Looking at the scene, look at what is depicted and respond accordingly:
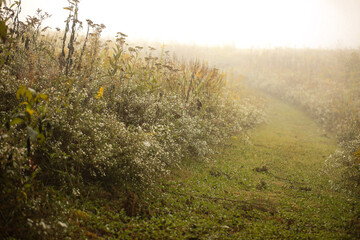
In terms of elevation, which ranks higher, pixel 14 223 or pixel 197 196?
pixel 14 223

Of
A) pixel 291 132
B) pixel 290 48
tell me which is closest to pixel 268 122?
pixel 291 132

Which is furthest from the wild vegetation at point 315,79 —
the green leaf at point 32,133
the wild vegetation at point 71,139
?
the green leaf at point 32,133

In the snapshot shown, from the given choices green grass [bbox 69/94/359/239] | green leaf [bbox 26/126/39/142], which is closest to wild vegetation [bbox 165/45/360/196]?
green grass [bbox 69/94/359/239]

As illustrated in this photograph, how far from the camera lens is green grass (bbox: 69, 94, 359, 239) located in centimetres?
372

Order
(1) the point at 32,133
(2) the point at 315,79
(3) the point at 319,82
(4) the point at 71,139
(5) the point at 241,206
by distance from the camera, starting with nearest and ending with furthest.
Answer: (1) the point at 32,133
(4) the point at 71,139
(5) the point at 241,206
(3) the point at 319,82
(2) the point at 315,79

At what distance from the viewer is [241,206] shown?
16.3 feet

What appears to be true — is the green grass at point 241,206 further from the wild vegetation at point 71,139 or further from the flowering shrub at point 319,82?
the flowering shrub at point 319,82

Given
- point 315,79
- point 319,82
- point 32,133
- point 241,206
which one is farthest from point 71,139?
point 315,79

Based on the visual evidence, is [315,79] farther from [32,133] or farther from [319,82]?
[32,133]

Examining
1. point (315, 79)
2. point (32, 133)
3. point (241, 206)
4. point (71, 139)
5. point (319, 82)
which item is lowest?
point (241, 206)

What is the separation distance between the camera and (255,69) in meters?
30.9

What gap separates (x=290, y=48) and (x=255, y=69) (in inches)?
326

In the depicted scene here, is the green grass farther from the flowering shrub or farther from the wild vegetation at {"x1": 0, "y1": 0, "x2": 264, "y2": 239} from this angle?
the flowering shrub

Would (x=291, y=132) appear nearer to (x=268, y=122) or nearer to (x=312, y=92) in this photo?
(x=268, y=122)
